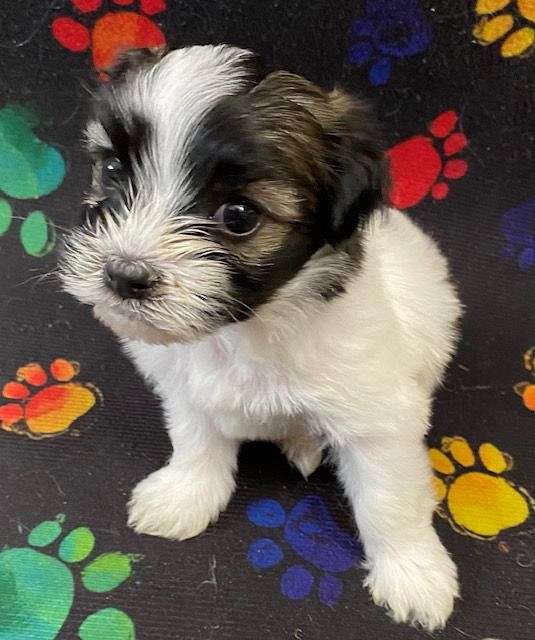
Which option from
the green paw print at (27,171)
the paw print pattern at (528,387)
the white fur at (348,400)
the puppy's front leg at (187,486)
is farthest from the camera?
the green paw print at (27,171)

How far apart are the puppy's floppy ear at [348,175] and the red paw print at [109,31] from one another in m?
1.13

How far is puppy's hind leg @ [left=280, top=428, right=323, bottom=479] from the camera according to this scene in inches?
82.0

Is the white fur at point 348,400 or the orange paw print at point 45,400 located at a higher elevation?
the white fur at point 348,400

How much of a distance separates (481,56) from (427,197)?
0.43 meters

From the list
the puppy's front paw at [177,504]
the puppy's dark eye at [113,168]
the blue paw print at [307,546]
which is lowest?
the puppy's front paw at [177,504]

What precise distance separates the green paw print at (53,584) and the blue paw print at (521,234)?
1419mm

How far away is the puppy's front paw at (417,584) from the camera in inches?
75.2

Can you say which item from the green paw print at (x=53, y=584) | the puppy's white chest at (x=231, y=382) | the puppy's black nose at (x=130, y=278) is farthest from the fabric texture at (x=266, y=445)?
the puppy's black nose at (x=130, y=278)

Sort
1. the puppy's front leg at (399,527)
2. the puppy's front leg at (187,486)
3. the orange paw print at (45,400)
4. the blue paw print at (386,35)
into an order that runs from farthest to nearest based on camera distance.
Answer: the blue paw print at (386,35)
the orange paw print at (45,400)
the puppy's front leg at (187,486)
the puppy's front leg at (399,527)

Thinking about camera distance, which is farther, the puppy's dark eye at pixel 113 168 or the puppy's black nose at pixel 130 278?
the puppy's dark eye at pixel 113 168

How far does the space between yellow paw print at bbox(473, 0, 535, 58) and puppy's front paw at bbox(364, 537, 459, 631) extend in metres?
1.37

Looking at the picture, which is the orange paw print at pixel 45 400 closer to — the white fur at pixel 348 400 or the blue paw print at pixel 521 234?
the white fur at pixel 348 400

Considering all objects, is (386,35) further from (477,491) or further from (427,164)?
(477,491)

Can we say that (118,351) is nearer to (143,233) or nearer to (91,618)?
(91,618)
